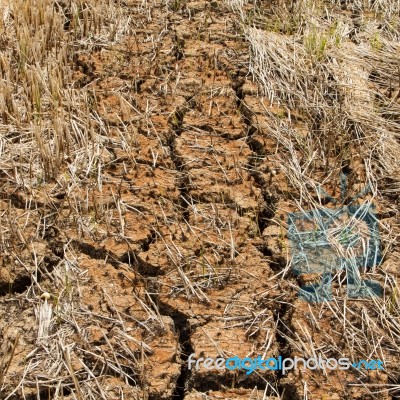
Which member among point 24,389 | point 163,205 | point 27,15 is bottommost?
point 24,389

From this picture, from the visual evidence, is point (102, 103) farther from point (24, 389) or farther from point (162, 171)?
point (24, 389)

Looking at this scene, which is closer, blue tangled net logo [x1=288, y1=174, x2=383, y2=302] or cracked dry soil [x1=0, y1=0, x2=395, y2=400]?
cracked dry soil [x1=0, y1=0, x2=395, y2=400]

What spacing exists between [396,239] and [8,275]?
1498 millimetres

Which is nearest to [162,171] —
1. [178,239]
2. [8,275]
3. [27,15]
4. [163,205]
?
[163,205]

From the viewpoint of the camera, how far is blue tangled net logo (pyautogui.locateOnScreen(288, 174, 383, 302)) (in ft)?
8.32

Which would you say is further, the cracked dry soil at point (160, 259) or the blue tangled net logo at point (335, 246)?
the blue tangled net logo at point (335, 246)

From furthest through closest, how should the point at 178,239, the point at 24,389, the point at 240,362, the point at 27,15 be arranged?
1. the point at 27,15
2. the point at 178,239
3. the point at 240,362
4. the point at 24,389

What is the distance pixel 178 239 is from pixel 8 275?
0.65 meters

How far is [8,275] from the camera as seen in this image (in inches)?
97.9

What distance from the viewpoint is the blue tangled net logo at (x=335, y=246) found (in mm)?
2537

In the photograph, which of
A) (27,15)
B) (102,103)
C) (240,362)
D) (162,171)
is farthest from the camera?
(27,15)

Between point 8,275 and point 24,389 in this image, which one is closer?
point 24,389

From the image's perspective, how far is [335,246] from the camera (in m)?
2.68

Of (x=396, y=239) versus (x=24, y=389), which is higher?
(x=396, y=239)
